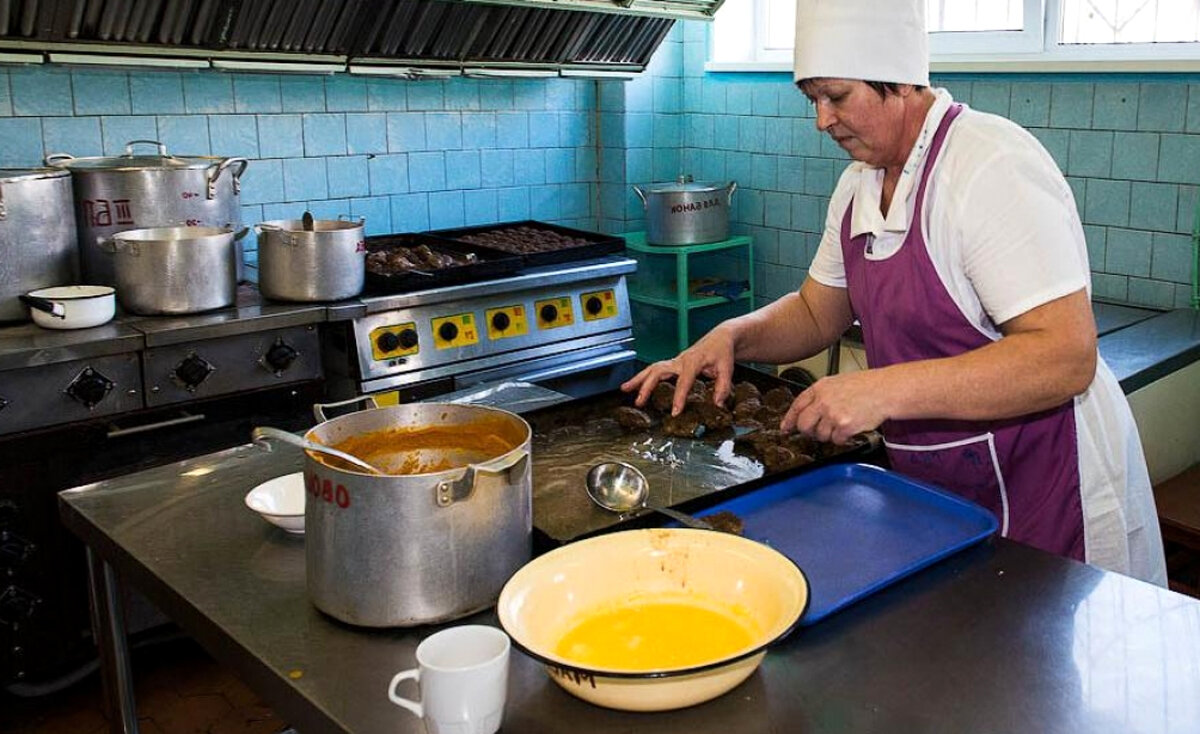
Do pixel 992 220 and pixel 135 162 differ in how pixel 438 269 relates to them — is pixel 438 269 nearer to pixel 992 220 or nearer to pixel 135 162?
pixel 135 162

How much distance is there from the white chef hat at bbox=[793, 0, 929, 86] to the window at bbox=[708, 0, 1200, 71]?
145cm

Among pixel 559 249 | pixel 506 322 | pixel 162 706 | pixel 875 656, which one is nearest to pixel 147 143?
pixel 506 322

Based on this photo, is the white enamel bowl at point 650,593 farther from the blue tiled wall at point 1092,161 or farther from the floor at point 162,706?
the blue tiled wall at point 1092,161

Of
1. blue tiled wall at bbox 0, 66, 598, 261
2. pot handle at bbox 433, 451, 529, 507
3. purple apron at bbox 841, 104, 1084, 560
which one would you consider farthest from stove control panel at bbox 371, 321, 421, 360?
pot handle at bbox 433, 451, 529, 507

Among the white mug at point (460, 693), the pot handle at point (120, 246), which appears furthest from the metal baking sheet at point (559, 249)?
the white mug at point (460, 693)

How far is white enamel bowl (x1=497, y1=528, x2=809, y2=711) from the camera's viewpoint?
4.64 ft

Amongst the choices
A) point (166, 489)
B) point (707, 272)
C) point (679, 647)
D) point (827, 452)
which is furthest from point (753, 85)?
point (679, 647)

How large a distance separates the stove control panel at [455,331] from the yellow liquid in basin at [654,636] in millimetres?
2800

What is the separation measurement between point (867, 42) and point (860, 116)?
0.48 ft

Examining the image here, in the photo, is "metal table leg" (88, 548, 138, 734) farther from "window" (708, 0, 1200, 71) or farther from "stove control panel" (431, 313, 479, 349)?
"window" (708, 0, 1200, 71)

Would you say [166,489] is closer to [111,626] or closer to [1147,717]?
[111,626]

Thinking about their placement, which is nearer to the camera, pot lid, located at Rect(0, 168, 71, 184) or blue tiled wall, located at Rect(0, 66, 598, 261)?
pot lid, located at Rect(0, 168, 71, 184)

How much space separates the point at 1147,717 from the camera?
4.66 ft

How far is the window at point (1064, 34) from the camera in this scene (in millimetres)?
A: 4129
